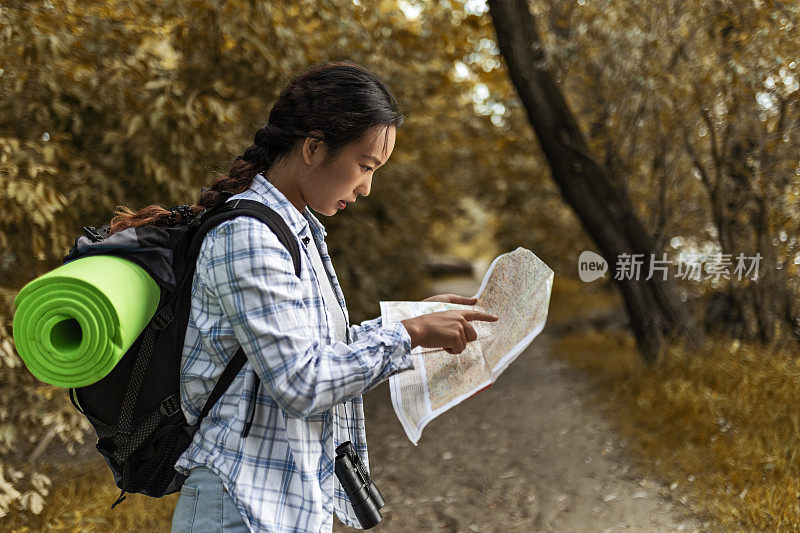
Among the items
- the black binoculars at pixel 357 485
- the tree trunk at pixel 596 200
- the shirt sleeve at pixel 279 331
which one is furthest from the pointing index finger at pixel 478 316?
the tree trunk at pixel 596 200

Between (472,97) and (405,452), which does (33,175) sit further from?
(472,97)

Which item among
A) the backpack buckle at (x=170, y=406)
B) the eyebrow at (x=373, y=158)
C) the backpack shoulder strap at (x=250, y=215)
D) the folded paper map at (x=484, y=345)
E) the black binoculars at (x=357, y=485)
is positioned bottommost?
the black binoculars at (x=357, y=485)

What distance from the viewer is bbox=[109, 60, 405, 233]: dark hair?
4.84ft

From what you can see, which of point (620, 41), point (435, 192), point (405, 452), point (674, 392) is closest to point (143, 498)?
point (405, 452)

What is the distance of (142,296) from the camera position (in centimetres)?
136

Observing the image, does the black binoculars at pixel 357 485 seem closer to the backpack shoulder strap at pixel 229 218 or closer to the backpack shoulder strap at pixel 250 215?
the backpack shoulder strap at pixel 229 218

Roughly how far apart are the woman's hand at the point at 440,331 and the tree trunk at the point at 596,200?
3934 millimetres

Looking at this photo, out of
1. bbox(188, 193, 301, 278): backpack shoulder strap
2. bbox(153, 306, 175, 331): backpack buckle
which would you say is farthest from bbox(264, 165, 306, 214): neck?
bbox(153, 306, 175, 331): backpack buckle

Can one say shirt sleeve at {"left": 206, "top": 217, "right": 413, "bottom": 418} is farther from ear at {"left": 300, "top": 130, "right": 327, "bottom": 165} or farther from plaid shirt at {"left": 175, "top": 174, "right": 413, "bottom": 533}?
ear at {"left": 300, "top": 130, "right": 327, "bottom": 165}

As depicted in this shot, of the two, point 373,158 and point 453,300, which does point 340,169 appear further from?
point 453,300

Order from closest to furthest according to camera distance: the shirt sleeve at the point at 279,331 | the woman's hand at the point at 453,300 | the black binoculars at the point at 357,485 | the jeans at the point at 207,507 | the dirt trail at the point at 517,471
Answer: the shirt sleeve at the point at 279,331 → the jeans at the point at 207,507 → the black binoculars at the point at 357,485 → the woman's hand at the point at 453,300 → the dirt trail at the point at 517,471

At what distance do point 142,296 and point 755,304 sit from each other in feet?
14.7

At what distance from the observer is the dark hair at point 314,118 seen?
1477 mm

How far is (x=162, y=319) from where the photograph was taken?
141 cm
